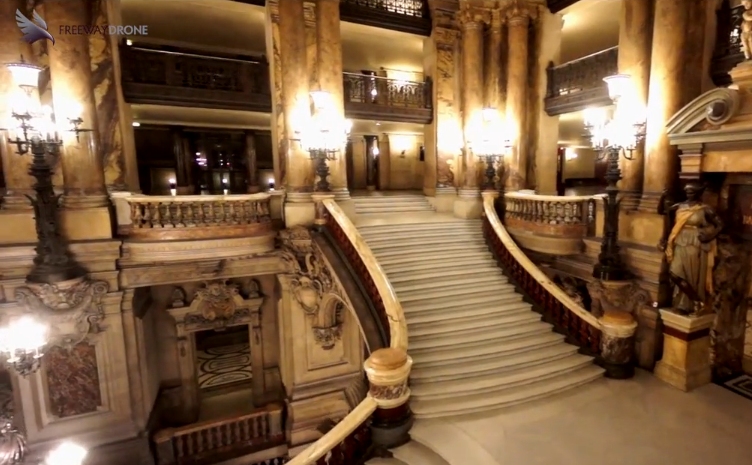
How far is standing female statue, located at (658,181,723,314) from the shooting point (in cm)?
531

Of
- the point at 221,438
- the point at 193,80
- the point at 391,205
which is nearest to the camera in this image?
the point at 221,438

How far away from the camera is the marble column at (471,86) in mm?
9969

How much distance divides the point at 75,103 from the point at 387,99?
693cm

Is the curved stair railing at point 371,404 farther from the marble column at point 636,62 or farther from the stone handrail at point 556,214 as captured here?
the marble column at point 636,62

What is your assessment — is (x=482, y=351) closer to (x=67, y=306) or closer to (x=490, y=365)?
(x=490, y=365)

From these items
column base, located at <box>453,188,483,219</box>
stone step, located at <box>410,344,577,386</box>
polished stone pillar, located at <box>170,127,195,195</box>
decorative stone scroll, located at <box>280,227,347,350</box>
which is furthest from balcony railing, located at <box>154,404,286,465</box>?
polished stone pillar, located at <box>170,127,195,195</box>

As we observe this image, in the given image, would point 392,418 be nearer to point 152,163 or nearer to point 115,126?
point 115,126

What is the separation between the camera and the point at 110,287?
23.7ft

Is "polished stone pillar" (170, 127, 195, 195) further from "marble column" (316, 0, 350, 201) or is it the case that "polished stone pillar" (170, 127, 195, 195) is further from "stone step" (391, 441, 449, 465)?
"stone step" (391, 441, 449, 465)

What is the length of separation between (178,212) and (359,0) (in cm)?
682

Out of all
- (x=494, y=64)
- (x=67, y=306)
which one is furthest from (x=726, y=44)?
(x=67, y=306)

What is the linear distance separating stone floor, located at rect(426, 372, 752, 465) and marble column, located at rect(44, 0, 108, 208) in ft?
23.4

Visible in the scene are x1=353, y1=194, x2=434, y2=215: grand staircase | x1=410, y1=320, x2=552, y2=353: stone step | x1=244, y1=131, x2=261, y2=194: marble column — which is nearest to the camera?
x1=410, y1=320, x2=552, y2=353: stone step

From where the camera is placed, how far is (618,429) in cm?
456
